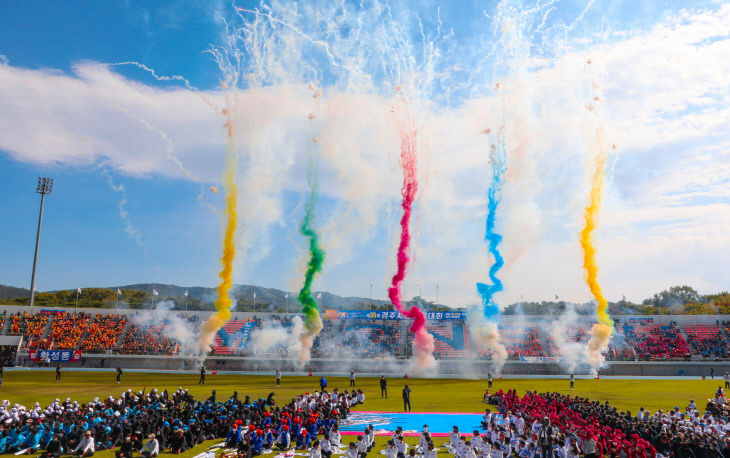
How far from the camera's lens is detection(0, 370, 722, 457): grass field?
35128mm

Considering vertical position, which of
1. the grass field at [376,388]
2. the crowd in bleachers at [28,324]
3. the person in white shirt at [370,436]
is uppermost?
the crowd in bleachers at [28,324]

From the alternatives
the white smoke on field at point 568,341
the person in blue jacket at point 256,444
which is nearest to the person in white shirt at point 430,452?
the person in blue jacket at point 256,444

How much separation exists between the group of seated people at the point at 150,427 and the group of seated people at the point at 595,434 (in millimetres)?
8116

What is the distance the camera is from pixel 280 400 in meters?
35.4

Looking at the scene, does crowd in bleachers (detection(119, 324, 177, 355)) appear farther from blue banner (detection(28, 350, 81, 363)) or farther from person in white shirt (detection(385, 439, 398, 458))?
person in white shirt (detection(385, 439, 398, 458))

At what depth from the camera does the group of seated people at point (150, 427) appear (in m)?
20.6

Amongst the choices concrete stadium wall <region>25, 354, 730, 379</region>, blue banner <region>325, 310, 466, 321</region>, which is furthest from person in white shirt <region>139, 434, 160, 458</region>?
blue banner <region>325, 310, 466, 321</region>

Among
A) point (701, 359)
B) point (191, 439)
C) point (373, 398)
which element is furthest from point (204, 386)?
point (701, 359)

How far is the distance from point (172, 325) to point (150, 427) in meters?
58.7

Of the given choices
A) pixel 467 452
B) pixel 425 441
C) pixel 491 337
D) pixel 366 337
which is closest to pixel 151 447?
pixel 425 441

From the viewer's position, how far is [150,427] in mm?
23234

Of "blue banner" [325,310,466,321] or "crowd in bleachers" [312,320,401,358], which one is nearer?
"crowd in bleachers" [312,320,401,358]

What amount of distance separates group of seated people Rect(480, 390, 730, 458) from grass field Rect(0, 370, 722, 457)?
763 cm

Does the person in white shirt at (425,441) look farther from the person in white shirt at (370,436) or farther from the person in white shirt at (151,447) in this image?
the person in white shirt at (151,447)
